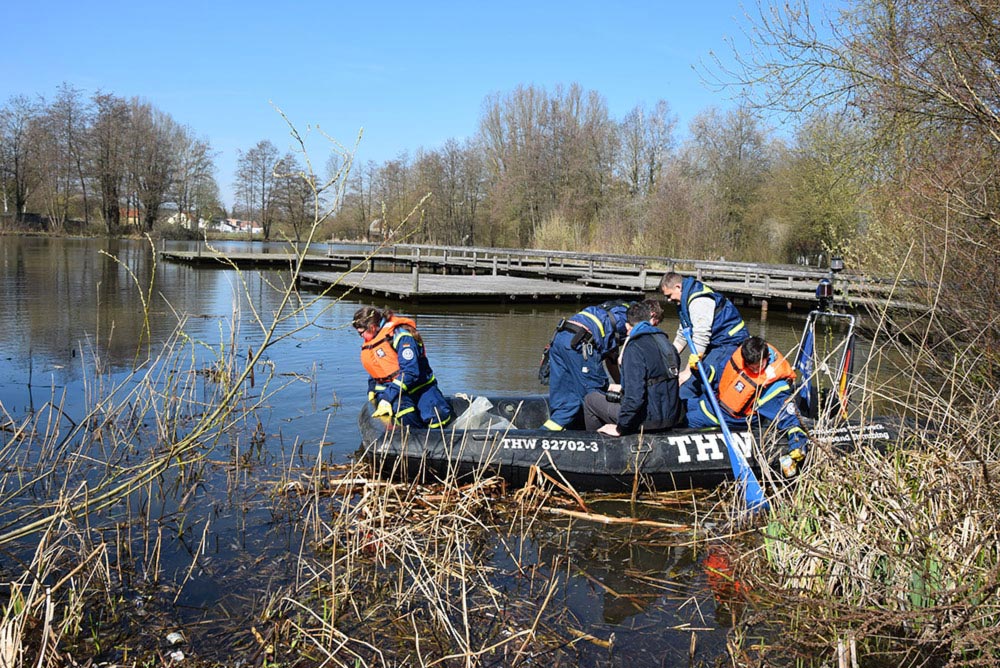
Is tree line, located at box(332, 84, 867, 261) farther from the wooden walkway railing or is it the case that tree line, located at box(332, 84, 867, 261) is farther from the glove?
the glove

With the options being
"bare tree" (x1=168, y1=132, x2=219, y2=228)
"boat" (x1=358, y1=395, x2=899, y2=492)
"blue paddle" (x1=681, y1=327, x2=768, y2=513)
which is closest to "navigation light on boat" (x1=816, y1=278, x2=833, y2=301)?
"boat" (x1=358, y1=395, x2=899, y2=492)

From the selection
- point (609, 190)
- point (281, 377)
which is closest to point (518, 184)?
point (609, 190)

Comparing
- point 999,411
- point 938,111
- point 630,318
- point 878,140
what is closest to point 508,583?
point 630,318

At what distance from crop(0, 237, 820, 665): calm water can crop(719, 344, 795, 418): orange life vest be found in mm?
1401

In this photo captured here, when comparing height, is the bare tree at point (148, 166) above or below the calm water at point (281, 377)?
above

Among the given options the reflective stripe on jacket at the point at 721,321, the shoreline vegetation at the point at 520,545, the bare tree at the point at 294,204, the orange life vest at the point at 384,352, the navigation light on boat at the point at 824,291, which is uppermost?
the bare tree at the point at 294,204

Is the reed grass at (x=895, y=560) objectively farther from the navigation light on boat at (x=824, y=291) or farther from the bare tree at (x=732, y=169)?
the bare tree at (x=732, y=169)

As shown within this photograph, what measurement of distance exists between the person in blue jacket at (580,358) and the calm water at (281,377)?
4.00ft

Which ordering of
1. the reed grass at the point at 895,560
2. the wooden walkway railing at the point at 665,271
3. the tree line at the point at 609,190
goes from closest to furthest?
Result: the reed grass at the point at 895,560
the wooden walkway railing at the point at 665,271
the tree line at the point at 609,190

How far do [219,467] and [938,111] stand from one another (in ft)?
25.7

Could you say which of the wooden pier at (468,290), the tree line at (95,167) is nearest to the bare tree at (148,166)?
the tree line at (95,167)

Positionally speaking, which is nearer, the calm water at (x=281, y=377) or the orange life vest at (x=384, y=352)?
the calm water at (x=281, y=377)

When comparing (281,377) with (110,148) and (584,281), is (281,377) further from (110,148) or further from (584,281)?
(110,148)

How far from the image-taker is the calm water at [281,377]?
15.6 feet
